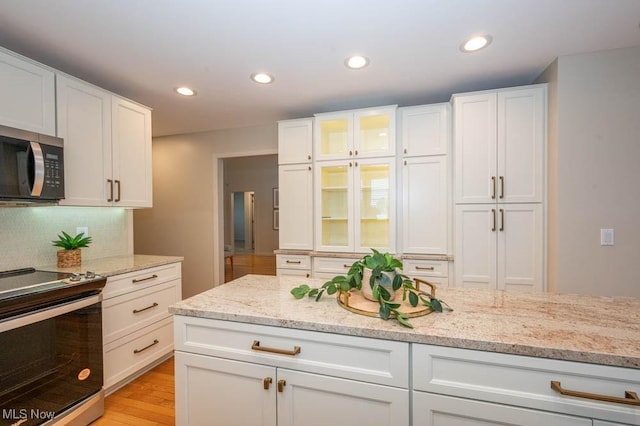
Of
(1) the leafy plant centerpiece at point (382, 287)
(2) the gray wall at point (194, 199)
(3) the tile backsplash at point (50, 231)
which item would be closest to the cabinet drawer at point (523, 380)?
(1) the leafy plant centerpiece at point (382, 287)

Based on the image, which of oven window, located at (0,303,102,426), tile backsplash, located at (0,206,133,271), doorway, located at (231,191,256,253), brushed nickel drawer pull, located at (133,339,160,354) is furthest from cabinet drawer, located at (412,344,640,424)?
doorway, located at (231,191,256,253)

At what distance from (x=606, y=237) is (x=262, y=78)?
2.94m

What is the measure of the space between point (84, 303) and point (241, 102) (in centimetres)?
219

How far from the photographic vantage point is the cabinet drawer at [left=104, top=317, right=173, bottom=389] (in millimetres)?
2027

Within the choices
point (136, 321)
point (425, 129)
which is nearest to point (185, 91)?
point (136, 321)

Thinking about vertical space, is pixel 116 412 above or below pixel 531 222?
below

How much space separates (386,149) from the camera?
2.80 m

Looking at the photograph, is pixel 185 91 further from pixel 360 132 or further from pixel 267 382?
pixel 267 382

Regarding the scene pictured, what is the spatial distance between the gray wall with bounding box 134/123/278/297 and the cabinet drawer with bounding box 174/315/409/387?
2880mm

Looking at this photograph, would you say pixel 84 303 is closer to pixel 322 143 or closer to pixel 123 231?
pixel 123 231

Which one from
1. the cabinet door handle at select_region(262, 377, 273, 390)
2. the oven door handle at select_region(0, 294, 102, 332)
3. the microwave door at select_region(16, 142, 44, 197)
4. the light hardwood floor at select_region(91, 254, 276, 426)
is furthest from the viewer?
the light hardwood floor at select_region(91, 254, 276, 426)

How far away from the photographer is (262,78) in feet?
7.91

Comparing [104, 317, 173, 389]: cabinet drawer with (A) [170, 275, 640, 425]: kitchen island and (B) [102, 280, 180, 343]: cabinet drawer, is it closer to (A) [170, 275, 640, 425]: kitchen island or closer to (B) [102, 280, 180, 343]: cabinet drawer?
(B) [102, 280, 180, 343]: cabinet drawer

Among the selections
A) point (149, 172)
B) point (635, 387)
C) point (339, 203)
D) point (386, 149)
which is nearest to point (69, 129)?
point (149, 172)
